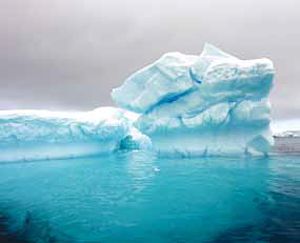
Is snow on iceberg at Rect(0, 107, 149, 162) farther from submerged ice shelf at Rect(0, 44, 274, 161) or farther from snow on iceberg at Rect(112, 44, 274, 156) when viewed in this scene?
snow on iceberg at Rect(112, 44, 274, 156)

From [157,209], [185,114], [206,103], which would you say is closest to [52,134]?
[185,114]

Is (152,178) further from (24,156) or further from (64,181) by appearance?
(24,156)

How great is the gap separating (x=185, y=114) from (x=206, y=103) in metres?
1.35

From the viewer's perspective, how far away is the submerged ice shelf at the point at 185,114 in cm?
1753

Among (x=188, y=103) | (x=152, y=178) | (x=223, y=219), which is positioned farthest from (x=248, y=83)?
(x=223, y=219)

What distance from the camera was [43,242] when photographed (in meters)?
4.89

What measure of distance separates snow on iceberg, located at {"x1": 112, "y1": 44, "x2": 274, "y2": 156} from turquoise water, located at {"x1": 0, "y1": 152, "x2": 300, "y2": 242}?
7045 mm

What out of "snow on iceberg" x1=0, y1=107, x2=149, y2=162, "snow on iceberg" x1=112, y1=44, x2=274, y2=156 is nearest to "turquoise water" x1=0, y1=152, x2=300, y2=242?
"snow on iceberg" x1=112, y1=44, x2=274, y2=156

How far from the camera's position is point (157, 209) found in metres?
6.75

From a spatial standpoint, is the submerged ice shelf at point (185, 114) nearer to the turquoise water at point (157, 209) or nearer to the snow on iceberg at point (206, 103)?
the snow on iceberg at point (206, 103)

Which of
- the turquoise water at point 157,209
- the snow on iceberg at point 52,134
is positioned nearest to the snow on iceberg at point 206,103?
the snow on iceberg at point 52,134

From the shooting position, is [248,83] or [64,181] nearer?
[64,181]

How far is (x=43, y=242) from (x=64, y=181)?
6.77 metres

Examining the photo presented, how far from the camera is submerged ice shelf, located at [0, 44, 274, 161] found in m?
17.5
